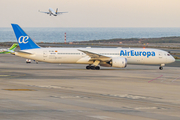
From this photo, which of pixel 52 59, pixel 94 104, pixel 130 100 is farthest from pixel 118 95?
pixel 52 59

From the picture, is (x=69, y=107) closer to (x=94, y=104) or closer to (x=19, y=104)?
(x=94, y=104)

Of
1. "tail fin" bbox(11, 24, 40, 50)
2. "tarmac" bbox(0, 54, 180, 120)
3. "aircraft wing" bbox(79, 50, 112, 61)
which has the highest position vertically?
"tail fin" bbox(11, 24, 40, 50)

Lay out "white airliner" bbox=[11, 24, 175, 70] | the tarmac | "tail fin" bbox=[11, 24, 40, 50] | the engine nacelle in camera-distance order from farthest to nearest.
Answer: "tail fin" bbox=[11, 24, 40, 50] < "white airliner" bbox=[11, 24, 175, 70] < the engine nacelle < the tarmac

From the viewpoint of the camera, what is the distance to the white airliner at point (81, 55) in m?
49.0

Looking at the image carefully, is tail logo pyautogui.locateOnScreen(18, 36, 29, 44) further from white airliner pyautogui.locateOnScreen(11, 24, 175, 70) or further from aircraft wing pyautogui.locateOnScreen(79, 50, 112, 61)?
aircraft wing pyautogui.locateOnScreen(79, 50, 112, 61)

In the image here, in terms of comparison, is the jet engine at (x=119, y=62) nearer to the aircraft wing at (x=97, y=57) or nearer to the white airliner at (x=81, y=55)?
the white airliner at (x=81, y=55)

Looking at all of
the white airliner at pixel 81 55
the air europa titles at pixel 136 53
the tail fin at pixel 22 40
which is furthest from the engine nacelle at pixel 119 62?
the tail fin at pixel 22 40

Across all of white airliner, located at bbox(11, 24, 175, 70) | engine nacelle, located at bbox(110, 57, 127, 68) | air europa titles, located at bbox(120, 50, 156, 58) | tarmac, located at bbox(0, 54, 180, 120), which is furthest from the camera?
air europa titles, located at bbox(120, 50, 156, 58)

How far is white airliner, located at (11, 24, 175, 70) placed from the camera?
48994mm

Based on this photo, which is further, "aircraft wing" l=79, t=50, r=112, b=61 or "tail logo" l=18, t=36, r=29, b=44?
"tail logo" l=18, t=36, r=29, b=44

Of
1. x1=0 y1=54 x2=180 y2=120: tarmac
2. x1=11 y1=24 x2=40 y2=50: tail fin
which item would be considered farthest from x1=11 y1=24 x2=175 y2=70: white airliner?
x1=0 y1=54 x2=180 y2=120: tarmac

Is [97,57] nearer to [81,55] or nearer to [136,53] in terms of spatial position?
[81,55]

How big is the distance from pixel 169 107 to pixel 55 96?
336 inches

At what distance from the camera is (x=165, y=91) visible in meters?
28.6
